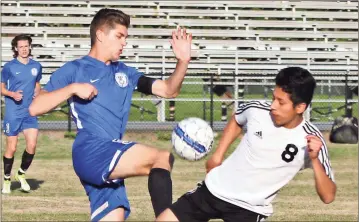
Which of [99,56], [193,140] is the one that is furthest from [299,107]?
[99,56]

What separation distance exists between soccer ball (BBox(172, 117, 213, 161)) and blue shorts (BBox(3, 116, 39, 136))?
22.9 ft

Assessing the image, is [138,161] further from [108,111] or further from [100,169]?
[108,111]

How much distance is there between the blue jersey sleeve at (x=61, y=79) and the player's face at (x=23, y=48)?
22.7 feet

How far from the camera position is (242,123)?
6.87 meters

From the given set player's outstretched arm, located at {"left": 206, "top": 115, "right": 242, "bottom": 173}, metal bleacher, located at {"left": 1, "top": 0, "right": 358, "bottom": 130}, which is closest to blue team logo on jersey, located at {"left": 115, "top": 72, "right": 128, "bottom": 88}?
player's outstretched arm, located at {"left": 206, "top": 115, "right": 242, "bottom": 173}

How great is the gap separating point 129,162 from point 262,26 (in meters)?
20.8

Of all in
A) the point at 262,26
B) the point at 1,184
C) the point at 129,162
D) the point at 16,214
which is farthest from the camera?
the point at 262,26

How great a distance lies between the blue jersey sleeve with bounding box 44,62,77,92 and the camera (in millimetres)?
7059

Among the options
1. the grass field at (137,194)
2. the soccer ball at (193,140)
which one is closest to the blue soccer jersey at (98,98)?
the soccer ball at (193,140)

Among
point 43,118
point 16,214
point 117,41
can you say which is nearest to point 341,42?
point 43,118

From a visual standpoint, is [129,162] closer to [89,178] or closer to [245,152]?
[89,178]

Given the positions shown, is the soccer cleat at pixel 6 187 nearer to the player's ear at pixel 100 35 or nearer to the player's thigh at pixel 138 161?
the player's ear at pixel 100 35

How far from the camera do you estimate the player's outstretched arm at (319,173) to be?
6.22m

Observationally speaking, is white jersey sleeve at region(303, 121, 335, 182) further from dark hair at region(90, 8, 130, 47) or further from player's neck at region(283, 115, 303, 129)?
dark hair at region(90, 8, 130, 47)
